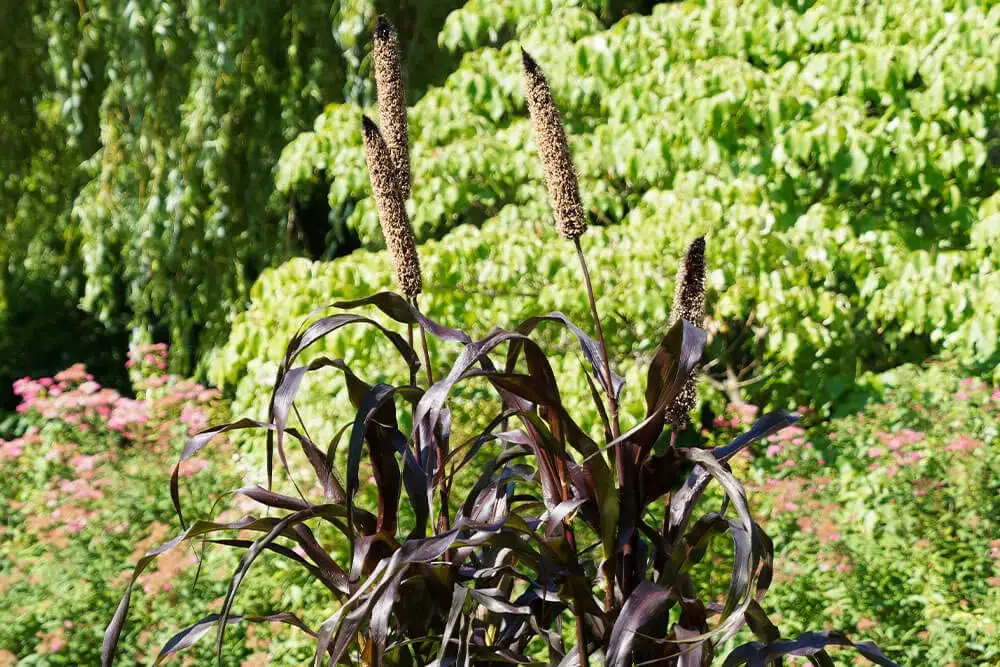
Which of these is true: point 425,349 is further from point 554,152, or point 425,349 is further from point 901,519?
point 901,519

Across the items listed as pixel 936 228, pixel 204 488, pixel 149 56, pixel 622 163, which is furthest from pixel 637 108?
pixel 149 56

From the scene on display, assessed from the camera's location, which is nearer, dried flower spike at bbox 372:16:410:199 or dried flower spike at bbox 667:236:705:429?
dried flower spike at bbox 667:236:705:429

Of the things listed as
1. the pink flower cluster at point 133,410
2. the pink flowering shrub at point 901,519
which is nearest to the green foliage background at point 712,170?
the pink flower cluster at point 133,410

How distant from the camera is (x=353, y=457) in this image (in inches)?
51.6

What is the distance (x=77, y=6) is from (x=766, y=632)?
5.90m

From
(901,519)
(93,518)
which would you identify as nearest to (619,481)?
(901,519)

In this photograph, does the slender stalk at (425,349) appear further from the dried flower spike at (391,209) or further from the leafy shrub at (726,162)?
the leafy shrub at (726,162)

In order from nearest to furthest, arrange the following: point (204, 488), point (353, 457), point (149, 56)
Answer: point (353, 457) → point (204, 488) → point (149, 56)

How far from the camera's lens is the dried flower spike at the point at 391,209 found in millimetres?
1488

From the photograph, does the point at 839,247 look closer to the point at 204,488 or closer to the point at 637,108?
the point at 637,108

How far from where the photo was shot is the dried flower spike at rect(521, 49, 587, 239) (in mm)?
1444

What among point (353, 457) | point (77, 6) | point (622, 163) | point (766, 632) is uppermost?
point (77, 6)

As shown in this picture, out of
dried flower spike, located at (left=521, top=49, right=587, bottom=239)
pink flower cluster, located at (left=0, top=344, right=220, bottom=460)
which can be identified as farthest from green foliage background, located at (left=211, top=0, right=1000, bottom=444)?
dried flower spike, located at (left=521, top=49, right=587, bottom=239)

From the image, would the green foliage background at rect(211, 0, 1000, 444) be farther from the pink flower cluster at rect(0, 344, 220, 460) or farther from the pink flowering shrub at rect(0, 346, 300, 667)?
the pink flowering shrub at rect(0, 346, 300, 667)
